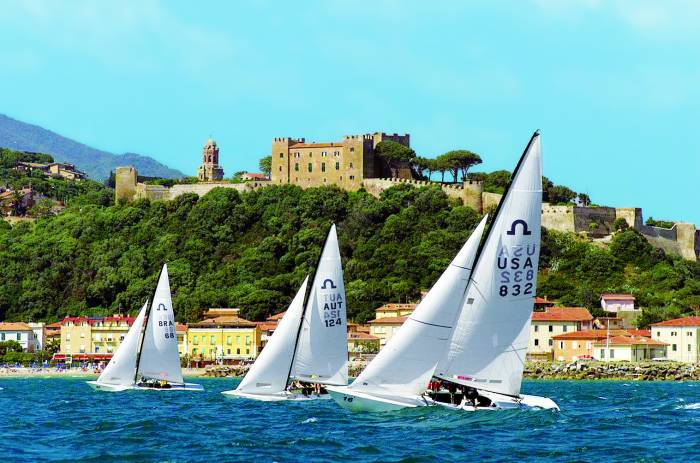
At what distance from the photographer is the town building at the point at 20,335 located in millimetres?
115250

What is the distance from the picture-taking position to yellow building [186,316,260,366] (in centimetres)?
10812

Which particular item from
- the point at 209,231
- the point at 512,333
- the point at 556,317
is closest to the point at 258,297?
the point at 209,231

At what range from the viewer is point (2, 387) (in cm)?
7994

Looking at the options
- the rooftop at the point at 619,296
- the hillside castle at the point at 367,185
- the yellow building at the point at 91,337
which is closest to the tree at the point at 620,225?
the hillside castle at the point at 367,185

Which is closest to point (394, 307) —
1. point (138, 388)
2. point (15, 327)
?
point (15, 327)

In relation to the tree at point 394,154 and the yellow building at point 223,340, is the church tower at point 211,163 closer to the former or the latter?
the tree at point 394,154

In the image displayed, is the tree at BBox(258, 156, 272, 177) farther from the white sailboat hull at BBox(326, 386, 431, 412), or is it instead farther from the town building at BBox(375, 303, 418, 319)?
the white sailboat hull at BBox(326, 386, 431, 412)

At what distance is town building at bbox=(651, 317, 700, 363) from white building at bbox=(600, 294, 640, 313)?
9222 millimetres

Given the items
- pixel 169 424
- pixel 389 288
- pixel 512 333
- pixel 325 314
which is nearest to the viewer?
pixel 512 333

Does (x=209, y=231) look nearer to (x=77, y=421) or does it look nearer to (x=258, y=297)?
(x=258, y=297)

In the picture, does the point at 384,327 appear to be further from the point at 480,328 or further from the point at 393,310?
the point at 480,328

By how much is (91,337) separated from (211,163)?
72.2m

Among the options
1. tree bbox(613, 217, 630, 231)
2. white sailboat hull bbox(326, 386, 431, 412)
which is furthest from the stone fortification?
white sailboat hull bbox(326, 386, 431, 412)

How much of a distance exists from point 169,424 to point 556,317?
62254mm
